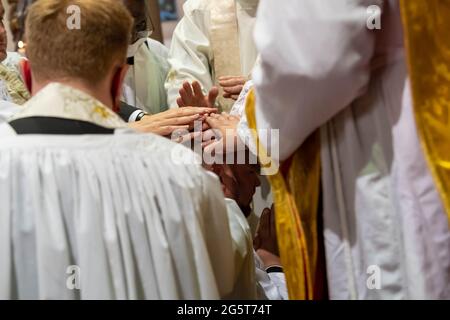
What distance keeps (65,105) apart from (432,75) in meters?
0.72

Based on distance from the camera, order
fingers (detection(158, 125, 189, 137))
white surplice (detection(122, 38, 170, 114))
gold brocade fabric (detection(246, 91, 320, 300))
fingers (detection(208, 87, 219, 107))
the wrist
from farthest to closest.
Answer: white surplice (detection(122, 38, 170, 114))
fingers (detection(208, 87, 219, 107))
fingers (detection(158, 125, 189, 137))
the wrist
gold brocade fabric (detection(246, 91, 320, 300))

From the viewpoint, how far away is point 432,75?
1744 millimetres

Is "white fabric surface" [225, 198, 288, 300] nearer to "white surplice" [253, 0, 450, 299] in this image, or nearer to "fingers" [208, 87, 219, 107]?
"white surplice" [253, 0, 450, 299]

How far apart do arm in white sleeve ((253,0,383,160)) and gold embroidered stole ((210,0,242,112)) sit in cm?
152

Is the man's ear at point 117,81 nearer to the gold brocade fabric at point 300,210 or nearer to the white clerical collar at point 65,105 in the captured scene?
the white clerical collar at point 65,105

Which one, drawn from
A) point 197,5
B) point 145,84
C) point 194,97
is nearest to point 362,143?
point 194,97

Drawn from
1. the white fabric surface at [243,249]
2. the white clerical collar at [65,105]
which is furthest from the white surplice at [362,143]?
the white clerical collar at [65,105]

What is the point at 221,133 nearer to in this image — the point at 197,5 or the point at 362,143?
the point at 362,143

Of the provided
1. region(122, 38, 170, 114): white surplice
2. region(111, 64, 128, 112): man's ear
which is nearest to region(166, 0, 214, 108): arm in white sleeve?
region(122, 38, 170, 114): white surplice

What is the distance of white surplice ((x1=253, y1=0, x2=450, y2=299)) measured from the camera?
5.53ft

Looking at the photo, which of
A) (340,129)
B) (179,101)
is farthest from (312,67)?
(179,101)

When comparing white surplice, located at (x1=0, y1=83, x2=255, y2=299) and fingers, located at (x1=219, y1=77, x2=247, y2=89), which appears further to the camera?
fingers, located at (x1=219, y1=77, x2=247, y2=89)

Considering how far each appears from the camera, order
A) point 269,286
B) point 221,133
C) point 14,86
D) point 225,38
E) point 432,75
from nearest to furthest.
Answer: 1. point 432,75
2. point 269,286
3. point 221,133
4. point 14,86
5. point 225,38

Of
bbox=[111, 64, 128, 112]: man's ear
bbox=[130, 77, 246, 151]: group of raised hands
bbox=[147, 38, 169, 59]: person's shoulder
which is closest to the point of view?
bbox=[111, 64, 128, 112]: man's ear
